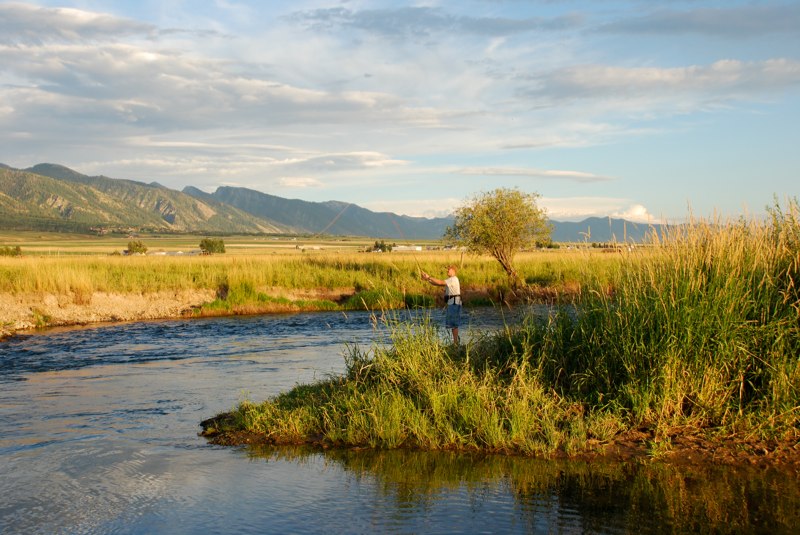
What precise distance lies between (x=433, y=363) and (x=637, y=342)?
3.14 m

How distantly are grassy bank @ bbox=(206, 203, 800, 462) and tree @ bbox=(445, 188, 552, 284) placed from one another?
27361mm

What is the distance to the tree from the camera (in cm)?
3916

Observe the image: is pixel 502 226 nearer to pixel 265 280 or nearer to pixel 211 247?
pixel 265 280

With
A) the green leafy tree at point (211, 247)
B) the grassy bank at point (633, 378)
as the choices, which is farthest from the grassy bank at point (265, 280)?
the green leafy tree at point (211, 247)

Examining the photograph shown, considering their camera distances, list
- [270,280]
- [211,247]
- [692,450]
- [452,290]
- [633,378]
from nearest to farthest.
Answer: [692,450], [633,378], [452,290], [270,280], [211,247]

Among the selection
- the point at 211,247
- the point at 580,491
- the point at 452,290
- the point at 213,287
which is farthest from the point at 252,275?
the point at 211,247

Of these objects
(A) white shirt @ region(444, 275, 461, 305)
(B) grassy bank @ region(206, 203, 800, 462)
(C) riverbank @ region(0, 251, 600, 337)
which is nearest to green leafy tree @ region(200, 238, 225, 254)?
(C) riverbank @ region(0, 251, 600, 337)

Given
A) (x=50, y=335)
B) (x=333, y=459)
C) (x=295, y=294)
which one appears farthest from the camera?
(x=295, y=294)

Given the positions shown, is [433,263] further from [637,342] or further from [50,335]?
[637,342]

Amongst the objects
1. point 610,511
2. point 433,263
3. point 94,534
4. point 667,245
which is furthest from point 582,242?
point 433,263

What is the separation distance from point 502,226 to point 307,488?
31783mm

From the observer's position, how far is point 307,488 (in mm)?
8727

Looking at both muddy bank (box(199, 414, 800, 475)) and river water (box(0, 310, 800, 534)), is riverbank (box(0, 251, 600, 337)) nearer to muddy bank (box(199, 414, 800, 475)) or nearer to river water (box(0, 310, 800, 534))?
river water (box(0, 310, 800, 534))

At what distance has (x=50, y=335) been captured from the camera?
24.8 m
